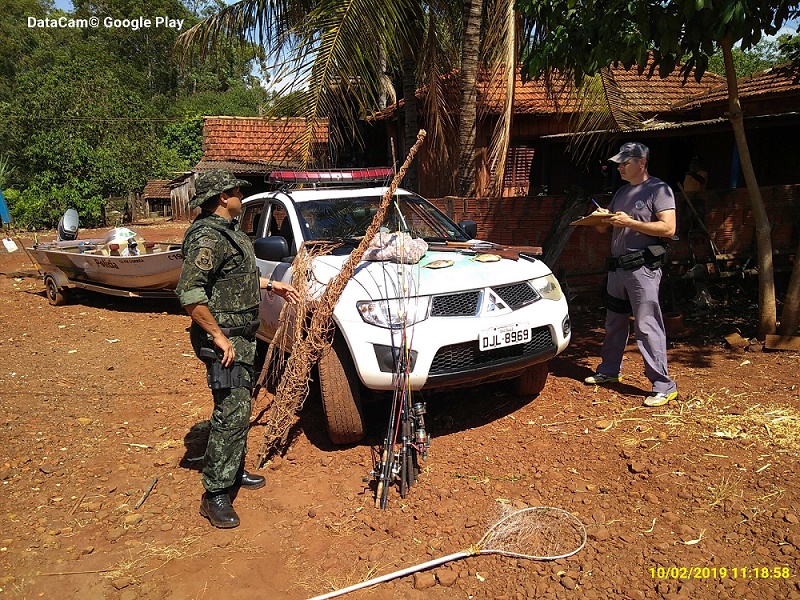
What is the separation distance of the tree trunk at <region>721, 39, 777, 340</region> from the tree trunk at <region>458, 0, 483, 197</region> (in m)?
3.65

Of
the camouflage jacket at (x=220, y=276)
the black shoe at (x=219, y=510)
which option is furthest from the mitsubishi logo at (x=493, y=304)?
the black shoe at (x=219, y=510)

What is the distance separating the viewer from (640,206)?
15.3 ft

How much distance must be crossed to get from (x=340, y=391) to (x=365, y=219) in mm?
1844

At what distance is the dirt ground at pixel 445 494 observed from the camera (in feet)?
9.81

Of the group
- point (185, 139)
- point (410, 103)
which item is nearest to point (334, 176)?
point (410, 103)

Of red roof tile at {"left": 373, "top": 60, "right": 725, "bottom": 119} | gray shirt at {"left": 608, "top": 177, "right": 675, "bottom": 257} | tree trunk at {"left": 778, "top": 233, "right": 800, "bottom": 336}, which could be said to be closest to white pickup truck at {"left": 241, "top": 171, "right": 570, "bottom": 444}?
gray shirt at {"left": 608, "top": 177, "right": 675, "bottom": 257}

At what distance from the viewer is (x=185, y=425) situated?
506cm

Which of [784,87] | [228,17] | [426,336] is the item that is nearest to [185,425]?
[426,336]

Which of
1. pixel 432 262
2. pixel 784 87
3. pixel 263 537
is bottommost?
pixel 263 537

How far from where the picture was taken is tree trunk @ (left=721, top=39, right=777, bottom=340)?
5.73 meters

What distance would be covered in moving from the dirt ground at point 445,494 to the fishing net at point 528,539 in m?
0.04

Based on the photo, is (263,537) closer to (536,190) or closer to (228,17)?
(228,17)

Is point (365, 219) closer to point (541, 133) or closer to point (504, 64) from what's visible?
point (504, 64)

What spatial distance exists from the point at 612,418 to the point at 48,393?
Answer: 4910mm
